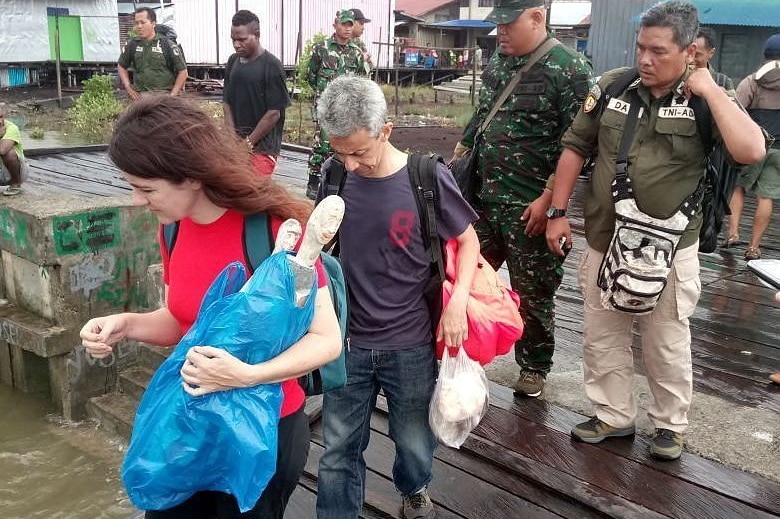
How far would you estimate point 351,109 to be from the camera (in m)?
2.20

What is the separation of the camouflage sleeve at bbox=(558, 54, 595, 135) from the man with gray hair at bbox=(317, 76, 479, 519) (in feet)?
3.39

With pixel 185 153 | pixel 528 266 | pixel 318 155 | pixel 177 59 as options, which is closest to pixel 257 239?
pixel 185 153

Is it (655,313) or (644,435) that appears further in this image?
(644,435)

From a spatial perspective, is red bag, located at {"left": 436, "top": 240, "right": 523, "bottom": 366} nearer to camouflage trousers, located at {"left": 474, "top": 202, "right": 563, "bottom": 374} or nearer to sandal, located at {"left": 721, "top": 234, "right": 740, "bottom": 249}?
camouflage trousers, located at {"left": 474, "top": 202, "right": 563, "bottom": 374}

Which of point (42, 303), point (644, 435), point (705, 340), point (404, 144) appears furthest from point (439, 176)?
point (404, 144)

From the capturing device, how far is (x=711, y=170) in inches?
111

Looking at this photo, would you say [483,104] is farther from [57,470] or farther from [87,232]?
[57,470]

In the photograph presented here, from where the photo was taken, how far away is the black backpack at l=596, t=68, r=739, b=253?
108 inches

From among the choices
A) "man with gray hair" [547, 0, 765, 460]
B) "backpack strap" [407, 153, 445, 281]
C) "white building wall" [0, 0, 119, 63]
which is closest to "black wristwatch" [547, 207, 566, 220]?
"man with gray hair" [547, 0, 765, 460]

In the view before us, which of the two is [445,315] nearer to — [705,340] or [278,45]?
[705,340]

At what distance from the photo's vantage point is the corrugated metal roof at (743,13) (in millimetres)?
12734

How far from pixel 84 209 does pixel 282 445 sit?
3.70m

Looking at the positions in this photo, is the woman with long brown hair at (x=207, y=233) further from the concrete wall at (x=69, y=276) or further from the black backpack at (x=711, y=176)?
the concrete wall at (x=69, y=276)

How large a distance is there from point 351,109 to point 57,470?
158 inches
